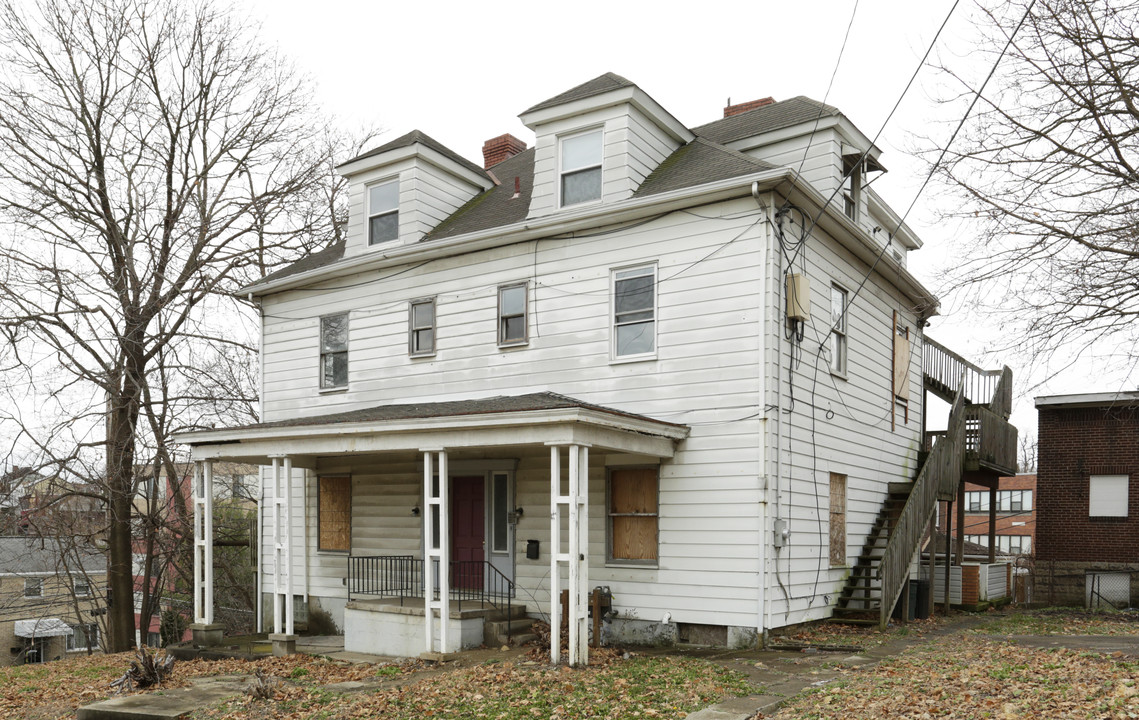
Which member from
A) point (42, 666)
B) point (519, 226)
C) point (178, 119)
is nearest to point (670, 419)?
point (519, 226)

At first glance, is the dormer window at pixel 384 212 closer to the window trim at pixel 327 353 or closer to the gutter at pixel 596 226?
the gutter at pixel 596 226

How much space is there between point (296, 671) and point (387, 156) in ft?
32.4

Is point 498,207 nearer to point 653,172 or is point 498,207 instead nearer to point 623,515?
point 653,172

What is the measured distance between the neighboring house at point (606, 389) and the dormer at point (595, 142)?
4cm

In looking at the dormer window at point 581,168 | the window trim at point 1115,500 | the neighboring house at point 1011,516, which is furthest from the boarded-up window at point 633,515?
the neighboring house at point 1011,516

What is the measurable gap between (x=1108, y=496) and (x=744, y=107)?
52.5 ft

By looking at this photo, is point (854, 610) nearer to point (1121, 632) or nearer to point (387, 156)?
point (1121, 632)

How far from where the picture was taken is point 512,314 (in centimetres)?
1622

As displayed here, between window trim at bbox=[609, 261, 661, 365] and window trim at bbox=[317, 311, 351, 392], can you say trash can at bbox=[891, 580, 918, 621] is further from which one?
window trim at bbox=[317, 311, 351, 392]

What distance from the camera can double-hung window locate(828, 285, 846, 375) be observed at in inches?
628

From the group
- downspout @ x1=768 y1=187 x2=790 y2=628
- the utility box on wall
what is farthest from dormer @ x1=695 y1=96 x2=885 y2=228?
downspout @ x1=768 y1=187 x2=790 y2=628

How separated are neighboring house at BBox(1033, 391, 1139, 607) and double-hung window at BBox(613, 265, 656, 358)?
55.7 ft

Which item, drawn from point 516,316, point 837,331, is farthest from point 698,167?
point 516,316

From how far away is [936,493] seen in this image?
57.0 feet
